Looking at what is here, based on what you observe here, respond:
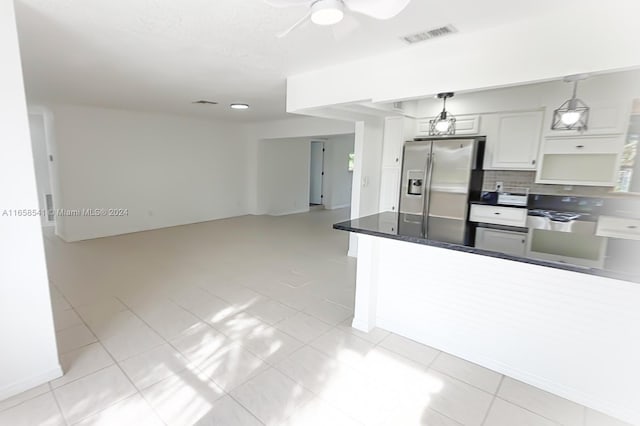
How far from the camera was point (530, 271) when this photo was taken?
2.00 metres

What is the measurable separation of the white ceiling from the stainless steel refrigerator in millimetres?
2000

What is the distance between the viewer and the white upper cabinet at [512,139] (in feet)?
12.6

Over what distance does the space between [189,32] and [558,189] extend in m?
4.34

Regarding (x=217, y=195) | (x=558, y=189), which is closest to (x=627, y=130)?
(x=558, y=189)

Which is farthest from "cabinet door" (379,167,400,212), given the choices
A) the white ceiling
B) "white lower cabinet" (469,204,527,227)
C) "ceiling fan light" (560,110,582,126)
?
"ceiling fan light" (560,110,582,126)

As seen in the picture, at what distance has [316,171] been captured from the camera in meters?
9.55

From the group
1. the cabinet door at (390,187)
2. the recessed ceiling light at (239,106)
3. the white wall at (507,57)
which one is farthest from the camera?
the recessed ceiling light at (239,106)

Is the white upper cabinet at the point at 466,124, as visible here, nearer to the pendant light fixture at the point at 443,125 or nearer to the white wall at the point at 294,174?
the pendant light fixture at the point at 443,125

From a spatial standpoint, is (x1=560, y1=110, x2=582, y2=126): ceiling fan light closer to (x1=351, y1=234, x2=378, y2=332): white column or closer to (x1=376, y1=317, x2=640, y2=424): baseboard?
(x1=351, y1=234, x2=378, y2=332): white column

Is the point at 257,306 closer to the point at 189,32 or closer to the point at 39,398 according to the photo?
the point at 39,398

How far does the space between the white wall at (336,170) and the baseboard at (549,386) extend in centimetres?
693

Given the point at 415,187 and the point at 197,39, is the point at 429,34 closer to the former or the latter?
the point at 197,39

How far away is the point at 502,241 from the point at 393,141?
2.53 m

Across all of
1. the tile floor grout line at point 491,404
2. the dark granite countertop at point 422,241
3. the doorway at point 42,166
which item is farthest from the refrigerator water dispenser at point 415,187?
the doorway at point 42,166
